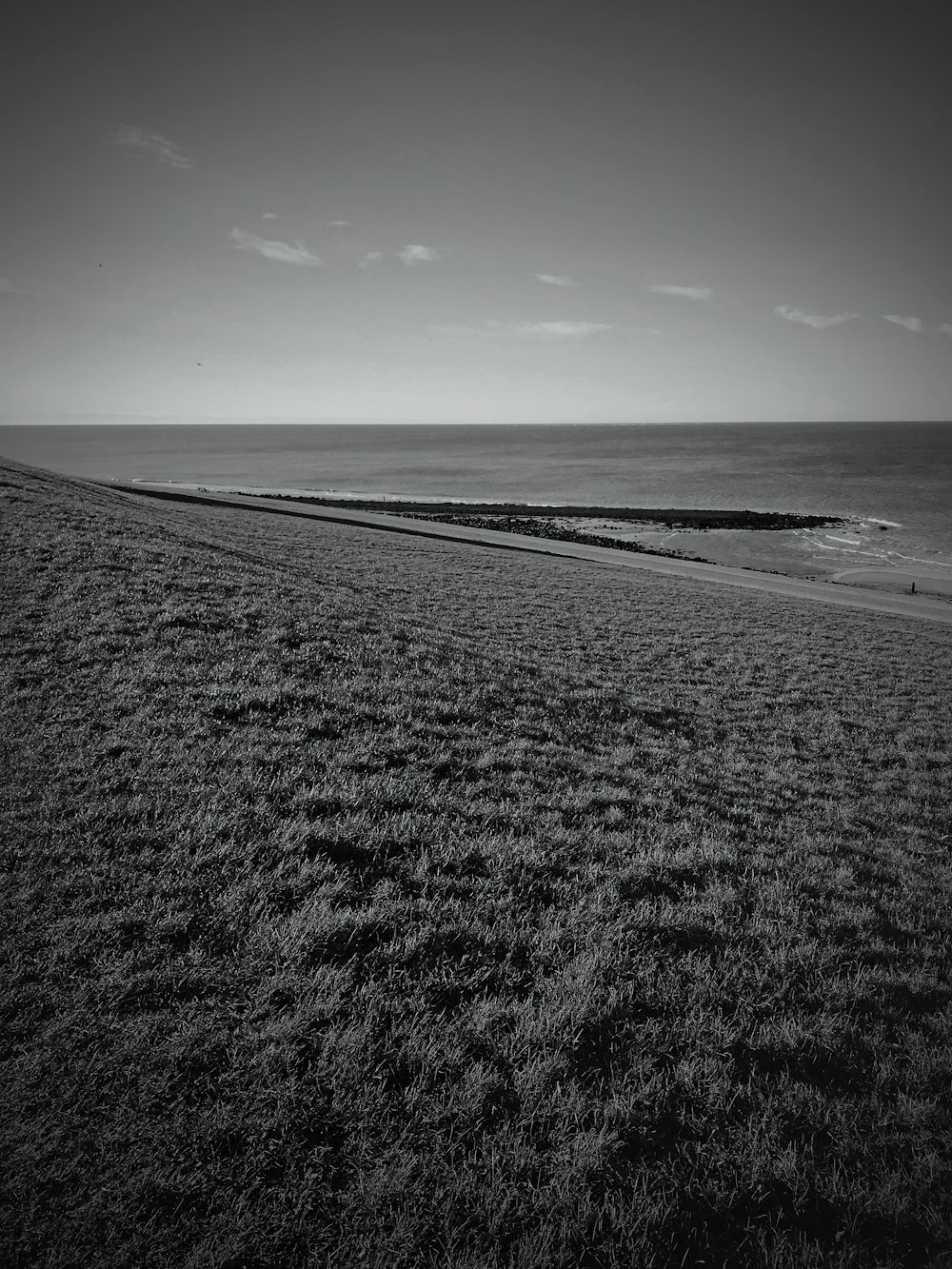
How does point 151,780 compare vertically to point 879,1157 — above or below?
above

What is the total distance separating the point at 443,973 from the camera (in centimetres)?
400

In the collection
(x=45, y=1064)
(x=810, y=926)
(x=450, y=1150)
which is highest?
(x=45, y=1064)

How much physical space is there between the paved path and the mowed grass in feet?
66.0

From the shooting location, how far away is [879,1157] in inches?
123

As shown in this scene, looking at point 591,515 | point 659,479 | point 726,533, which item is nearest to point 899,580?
point 726,533

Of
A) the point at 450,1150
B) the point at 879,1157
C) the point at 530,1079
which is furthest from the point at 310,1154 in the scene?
the point at 879,1157

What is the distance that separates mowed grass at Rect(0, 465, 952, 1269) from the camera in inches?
107

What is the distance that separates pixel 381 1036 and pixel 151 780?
3681 millimetres

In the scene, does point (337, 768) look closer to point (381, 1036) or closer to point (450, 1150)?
point (381, 1036)

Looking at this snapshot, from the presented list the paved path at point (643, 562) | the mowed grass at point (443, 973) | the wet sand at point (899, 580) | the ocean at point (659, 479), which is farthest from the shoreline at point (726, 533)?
the mowed grass at point (443, 973)

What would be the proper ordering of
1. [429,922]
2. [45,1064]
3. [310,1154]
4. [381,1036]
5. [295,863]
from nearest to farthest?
[310,1154] → [45,1064] → [381,1036] → [429,922] → [295,863]

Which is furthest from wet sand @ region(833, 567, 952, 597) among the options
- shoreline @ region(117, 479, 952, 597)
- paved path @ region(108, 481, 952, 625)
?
paved path @ region(108, 481, 952, 625)

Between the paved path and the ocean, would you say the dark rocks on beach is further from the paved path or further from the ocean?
the paved path

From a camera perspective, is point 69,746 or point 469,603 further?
point 469,603
